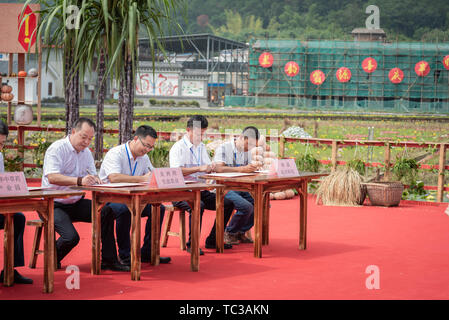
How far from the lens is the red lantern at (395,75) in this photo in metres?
35.6

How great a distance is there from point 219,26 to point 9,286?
62.8m

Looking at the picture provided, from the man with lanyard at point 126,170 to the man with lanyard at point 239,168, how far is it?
98 cm

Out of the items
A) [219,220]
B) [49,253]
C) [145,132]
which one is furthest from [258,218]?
[49,253]

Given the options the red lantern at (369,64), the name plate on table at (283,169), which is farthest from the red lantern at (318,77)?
the name plate on table at (283,169)

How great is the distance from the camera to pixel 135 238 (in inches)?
169

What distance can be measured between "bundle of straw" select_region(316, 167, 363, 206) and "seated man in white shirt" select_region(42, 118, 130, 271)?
457 centimetres

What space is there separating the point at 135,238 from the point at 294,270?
121 centimetres

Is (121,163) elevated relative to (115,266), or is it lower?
elevated

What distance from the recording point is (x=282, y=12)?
64.1 metres

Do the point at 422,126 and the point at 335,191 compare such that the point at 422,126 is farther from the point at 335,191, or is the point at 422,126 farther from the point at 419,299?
the point at 419,299

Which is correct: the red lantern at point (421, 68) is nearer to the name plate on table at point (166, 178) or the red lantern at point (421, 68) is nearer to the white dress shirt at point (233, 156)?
the white dress shirt at point (233, 156)

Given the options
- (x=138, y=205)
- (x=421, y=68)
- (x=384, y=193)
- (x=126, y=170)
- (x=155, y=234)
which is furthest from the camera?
(x=421, y=68)

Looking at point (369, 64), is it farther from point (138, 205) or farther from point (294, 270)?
point (138, 205)

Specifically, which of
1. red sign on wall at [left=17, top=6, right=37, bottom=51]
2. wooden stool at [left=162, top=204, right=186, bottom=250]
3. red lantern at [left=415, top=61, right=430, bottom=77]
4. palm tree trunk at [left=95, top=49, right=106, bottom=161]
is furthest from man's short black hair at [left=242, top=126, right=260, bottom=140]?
red lantern at [left=415, top=61, right=430, bottom=77]
